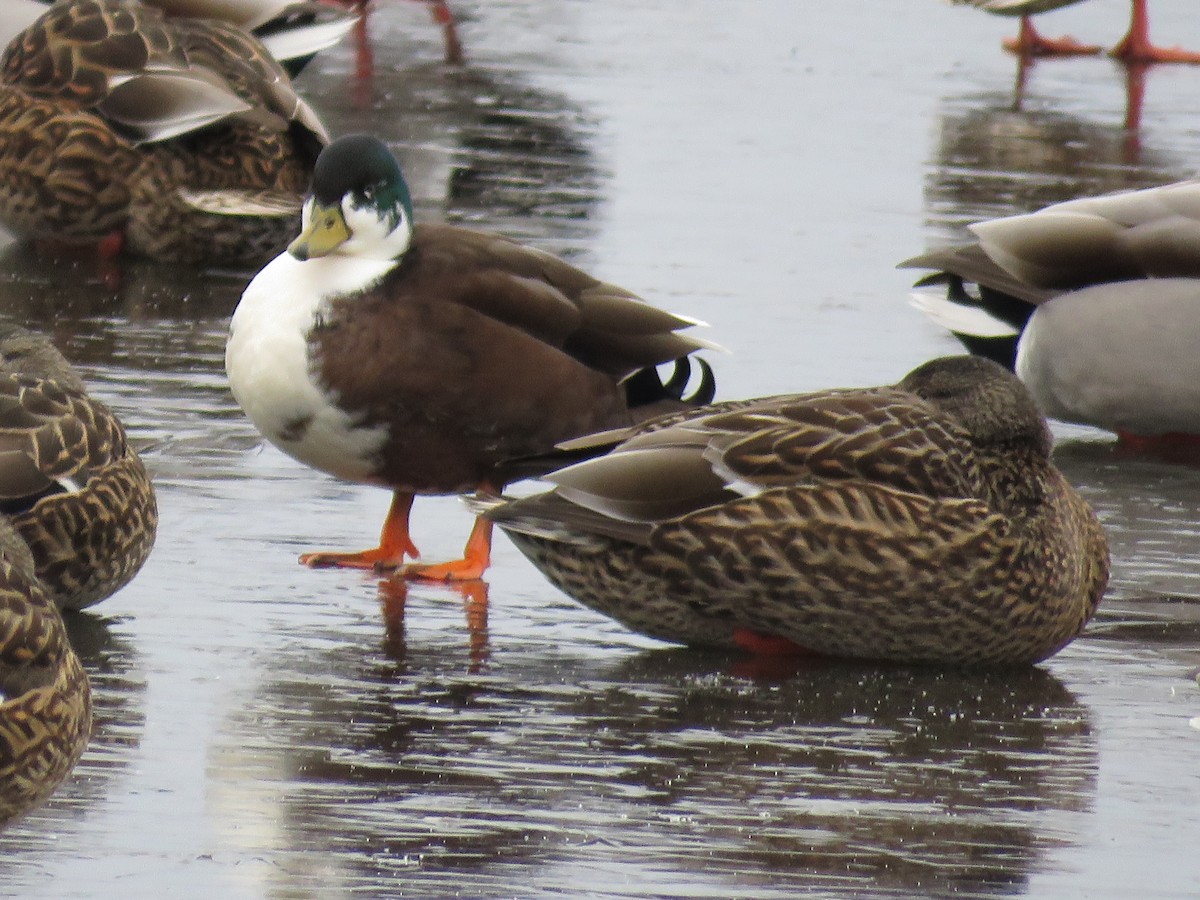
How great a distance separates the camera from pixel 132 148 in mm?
9406

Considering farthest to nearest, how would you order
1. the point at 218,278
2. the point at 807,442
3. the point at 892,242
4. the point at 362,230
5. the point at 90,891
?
the point at 892,242
the point at 218,278
the point at 362,230
the point at 807,442
the point at 90,891

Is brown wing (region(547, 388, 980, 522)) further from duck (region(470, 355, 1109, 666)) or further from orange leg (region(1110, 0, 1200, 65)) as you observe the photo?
orange leg (region(1110, 0, 1200, 65))

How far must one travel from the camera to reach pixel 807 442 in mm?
5504

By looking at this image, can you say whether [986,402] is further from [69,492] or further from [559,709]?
[69,492]

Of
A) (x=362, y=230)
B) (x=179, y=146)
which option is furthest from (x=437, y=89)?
(x=362, y=230)

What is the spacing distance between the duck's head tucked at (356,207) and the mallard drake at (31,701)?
2227 mm

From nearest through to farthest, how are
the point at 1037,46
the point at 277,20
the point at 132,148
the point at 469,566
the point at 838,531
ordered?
the point at 838,531
the point at 469,566
the point at 132,148
the point at 277,20
the point at 1037,46

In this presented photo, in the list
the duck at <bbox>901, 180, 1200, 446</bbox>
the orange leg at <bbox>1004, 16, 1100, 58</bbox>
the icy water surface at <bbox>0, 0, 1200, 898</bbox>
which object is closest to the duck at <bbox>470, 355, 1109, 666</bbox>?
the icy water surface at <bbox>0, 0, 1200, 898</bbox>

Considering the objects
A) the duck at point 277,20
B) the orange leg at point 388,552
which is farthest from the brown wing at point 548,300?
the duck at point 277,20

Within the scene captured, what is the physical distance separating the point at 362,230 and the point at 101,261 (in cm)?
359

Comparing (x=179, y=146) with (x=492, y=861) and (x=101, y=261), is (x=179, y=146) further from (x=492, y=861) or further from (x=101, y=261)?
(x=492, y=861)

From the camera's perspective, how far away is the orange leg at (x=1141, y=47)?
48.4 feet

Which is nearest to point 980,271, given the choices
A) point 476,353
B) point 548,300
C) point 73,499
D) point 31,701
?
point 548,300

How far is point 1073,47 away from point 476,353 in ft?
32.9
